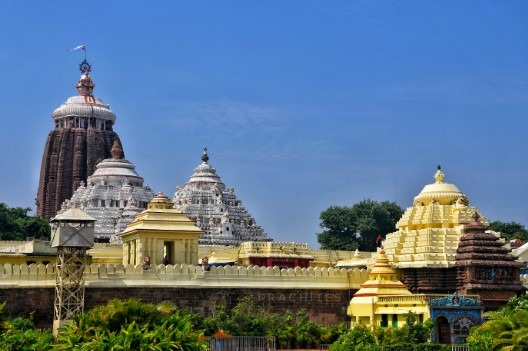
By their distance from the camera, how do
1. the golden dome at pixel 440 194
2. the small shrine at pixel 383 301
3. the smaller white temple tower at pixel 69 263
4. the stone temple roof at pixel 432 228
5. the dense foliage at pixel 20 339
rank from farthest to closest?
A: the golden dome at pixel 440 194 → the stone temple roof at pixel 432 228 → the small shrine at pixel 383 301 → the smaller white temple tower at pixel 69 263 → the dense foliage at pixel 20 339

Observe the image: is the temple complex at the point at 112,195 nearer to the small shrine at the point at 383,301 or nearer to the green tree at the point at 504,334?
the small shrine at the point at 383,301

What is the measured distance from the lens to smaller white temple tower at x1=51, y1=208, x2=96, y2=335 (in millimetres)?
45000

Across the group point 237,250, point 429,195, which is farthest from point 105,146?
point 429,195

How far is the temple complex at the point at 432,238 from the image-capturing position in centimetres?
5238

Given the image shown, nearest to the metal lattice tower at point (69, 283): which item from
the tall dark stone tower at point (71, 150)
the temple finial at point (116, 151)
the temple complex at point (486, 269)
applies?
the temple complex at point (486, 269)

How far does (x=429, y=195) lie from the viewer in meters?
57.1

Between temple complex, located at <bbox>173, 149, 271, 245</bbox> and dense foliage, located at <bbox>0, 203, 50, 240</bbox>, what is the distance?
1167cm

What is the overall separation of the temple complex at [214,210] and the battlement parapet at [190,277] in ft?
118

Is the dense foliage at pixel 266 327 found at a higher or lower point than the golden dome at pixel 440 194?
lower

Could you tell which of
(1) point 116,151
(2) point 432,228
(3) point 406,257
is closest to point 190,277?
(3) point 406,257

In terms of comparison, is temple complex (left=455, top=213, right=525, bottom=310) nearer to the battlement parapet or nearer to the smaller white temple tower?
the battlement parapet

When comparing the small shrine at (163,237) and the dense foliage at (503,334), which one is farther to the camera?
the small shrine at (163,237)

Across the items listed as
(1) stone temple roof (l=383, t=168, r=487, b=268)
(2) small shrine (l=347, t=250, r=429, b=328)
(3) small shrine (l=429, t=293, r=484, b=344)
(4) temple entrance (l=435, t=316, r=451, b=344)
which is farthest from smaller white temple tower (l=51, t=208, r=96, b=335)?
(1) stone temple roof (l=383, t=168, r=487, b=268)

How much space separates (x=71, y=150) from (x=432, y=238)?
54589 mm
